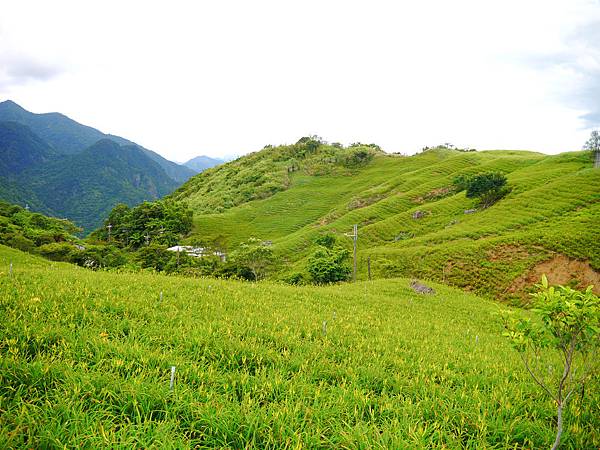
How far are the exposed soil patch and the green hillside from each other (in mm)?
145

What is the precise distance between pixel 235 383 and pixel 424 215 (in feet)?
201

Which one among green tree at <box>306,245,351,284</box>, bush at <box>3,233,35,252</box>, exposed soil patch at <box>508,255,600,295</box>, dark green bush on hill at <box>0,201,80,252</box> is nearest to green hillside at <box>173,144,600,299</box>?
exposed soil patch at <box>508,255,600,295</box>

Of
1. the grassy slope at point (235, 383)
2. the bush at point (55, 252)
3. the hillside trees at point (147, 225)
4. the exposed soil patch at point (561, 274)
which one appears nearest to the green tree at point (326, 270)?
the exposed soil patch at point (561, 274)

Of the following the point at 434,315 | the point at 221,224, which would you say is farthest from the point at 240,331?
the point at 221,224

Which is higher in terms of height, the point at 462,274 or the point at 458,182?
the point at 458,182

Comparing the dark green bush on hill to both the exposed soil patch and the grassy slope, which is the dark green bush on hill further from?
the exposed soil patch

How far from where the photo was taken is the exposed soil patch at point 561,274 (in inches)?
1231

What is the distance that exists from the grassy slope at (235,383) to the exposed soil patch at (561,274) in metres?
27.8

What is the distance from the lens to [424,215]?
61.7 m

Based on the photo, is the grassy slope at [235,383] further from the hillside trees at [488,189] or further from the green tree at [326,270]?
the hillside trees at [488,189]

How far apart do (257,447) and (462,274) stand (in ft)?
123

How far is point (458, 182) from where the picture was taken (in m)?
72.2

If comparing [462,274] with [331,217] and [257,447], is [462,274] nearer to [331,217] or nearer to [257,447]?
[257,447]

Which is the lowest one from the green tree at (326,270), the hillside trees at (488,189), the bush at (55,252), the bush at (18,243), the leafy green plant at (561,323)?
the green tree at (326,270)
